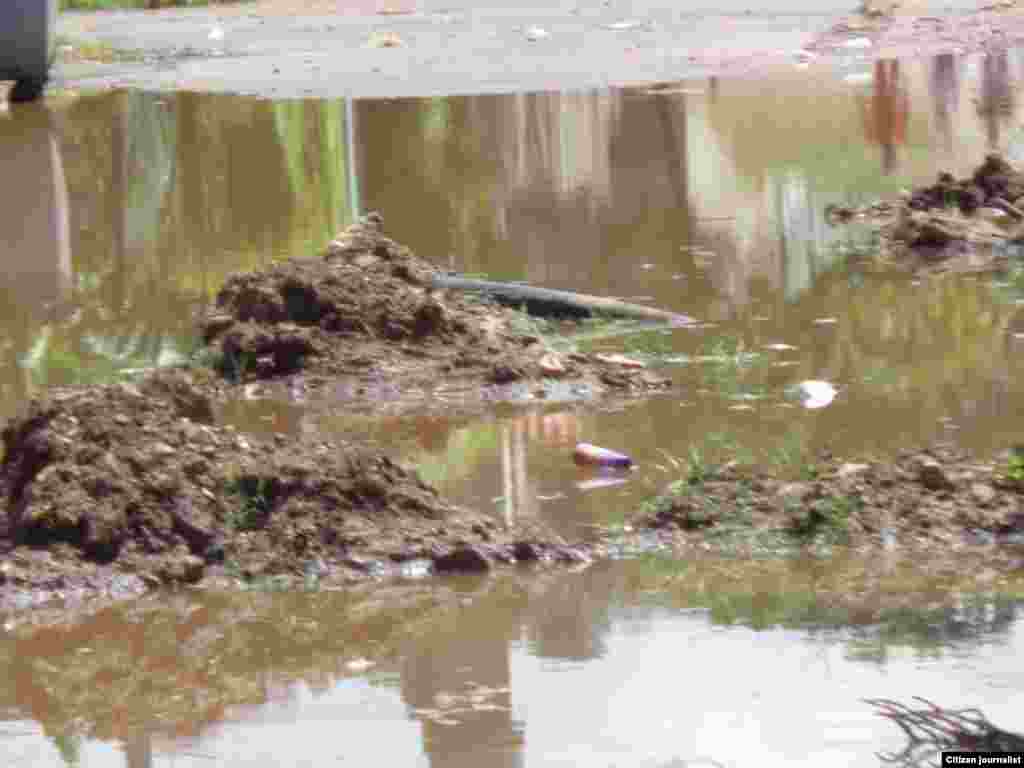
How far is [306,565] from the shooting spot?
603 centimetres

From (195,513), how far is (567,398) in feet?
6.91

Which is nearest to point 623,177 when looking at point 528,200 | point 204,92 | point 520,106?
point 528,200

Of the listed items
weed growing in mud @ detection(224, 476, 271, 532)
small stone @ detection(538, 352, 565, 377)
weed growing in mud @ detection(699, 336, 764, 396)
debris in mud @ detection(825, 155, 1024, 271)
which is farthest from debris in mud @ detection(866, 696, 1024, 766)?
debris in mud @ detection(825, 155, 1024, 271)

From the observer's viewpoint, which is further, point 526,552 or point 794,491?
point 794,491

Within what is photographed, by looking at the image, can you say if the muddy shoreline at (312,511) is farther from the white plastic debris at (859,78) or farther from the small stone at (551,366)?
the white plastic debris at (859,78)

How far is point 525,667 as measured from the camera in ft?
17.1

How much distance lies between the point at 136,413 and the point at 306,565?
2.60ft

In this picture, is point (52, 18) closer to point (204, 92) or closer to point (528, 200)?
point (204, 92)

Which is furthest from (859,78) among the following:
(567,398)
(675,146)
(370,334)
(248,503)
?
(248,503)

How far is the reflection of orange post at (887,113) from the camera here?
13.1m

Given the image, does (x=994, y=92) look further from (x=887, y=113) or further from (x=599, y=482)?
(x=599, y=482)

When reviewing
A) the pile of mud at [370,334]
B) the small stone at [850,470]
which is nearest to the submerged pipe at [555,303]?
the pile of mud at [370,334]

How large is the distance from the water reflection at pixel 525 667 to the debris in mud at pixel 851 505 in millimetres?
215

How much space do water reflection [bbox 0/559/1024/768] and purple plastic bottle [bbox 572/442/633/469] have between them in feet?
3.39
